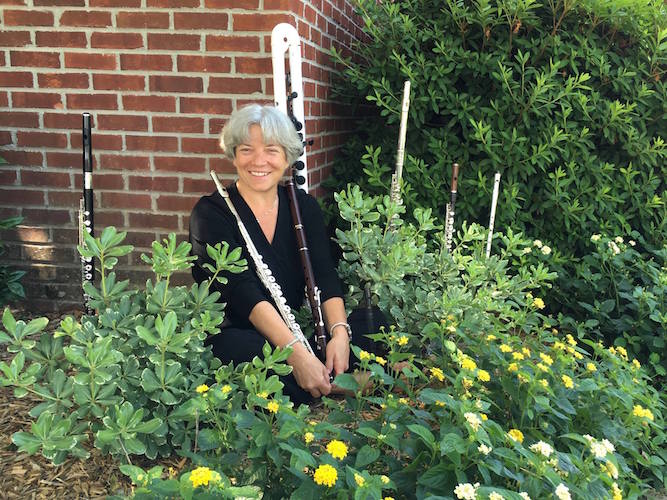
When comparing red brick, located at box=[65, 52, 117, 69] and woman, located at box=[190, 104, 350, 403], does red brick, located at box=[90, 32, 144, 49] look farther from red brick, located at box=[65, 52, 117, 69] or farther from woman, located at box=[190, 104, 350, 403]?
woman, located at box=[190, 104, 350, 403]

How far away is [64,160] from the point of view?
9.81ft

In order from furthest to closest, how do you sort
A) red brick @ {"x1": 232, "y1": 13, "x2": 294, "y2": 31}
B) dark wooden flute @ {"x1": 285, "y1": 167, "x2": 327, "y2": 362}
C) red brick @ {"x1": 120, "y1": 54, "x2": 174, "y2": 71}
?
red brick @ {"x1": 120, "y1": 54, "x2": 174, "y2": 71} < red brick @ {"x1": 232, "y1": 13, "x2": 294, "y2": 31} < dark wooden flute @ {"x1": 285, "y1": 167, "x2": 327, "y2": 362}

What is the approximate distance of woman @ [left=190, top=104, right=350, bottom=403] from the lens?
220cm

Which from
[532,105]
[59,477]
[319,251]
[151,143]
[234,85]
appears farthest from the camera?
[532,105]

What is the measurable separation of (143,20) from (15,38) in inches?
28.8

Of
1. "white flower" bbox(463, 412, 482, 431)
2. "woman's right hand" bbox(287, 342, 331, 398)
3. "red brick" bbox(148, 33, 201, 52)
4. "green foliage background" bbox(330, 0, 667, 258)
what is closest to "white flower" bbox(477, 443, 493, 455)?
"white flower" bbox(463, 412, 482, 431)

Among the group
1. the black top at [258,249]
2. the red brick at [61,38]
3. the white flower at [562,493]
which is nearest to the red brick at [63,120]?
the red brick at [61,38]

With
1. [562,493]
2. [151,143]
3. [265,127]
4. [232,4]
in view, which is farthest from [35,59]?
[562,493]

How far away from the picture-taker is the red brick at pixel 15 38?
9.38 ft

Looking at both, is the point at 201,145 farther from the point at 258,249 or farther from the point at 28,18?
the point at 28,18

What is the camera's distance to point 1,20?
2861 millimetres

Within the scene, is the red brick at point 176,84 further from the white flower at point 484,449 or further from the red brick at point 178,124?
the white flower at point 484,449

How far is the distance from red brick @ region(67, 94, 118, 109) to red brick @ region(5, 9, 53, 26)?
1.30 feet

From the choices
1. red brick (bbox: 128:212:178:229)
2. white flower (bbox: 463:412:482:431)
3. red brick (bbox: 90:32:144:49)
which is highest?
red brick (bbox: 90:32:144:49)
